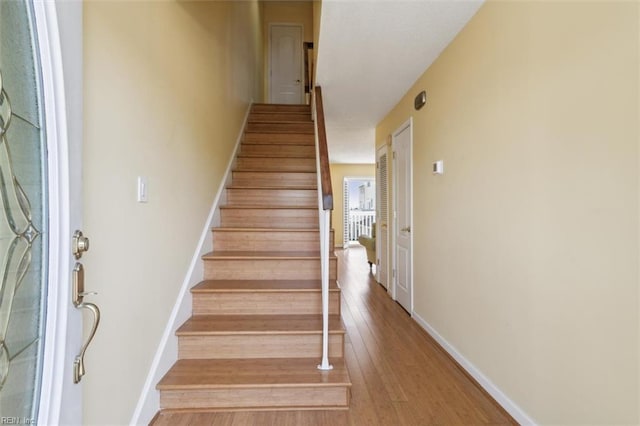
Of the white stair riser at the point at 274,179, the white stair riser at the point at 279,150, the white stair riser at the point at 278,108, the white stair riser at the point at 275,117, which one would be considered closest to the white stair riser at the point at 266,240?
the white stair riser at the point at 274,179

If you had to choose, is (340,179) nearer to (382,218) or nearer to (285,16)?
(285,16)

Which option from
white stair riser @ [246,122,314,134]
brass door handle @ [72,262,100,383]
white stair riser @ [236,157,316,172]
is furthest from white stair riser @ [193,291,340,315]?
white stair riser @ [246,122,314,134]

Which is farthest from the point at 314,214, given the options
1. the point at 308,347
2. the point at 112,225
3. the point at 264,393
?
the point at 112,225

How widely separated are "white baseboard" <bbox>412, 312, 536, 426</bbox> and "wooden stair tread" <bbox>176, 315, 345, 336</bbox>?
3.08 ft

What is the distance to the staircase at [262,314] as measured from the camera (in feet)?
5.80

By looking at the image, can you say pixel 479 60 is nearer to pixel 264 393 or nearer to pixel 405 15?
pixel 405 15

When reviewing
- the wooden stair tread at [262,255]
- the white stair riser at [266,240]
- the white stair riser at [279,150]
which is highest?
the white stair riser at [279,150]

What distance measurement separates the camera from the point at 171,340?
73.5 inches

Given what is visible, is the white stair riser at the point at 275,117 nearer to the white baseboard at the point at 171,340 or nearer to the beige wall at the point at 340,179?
the white baseboard at the point at 171,340

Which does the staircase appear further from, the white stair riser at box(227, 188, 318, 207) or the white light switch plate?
the white light switch plate

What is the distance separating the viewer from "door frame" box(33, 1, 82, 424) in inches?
28.0

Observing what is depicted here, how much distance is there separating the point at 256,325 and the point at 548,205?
1.71m

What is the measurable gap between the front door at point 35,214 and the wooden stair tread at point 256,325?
1.22 metres

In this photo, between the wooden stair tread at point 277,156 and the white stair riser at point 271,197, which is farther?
the wooden stair tread at point 277,156
